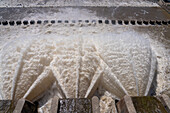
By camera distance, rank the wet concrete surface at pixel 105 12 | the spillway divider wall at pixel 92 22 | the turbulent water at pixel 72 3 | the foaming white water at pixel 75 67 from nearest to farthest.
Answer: the foaming white water at pixel 75 67 < the spillway divider wall at pixel 92 22 < the wet concrete surface at pixel 105 12 < the turbulent water at pixel 72 3

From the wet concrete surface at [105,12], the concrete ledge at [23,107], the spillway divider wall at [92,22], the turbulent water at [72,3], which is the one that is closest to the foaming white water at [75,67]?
the concrete ledge at [23,107]

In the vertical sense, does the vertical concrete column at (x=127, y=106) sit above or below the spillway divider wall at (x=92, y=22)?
below

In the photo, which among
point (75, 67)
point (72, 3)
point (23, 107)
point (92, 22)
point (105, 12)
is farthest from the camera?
point (72, 3)

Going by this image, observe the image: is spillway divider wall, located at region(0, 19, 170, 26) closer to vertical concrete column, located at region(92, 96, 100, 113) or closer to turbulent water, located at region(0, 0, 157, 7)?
turbulent water, located at region(0, 0, 157, 7)

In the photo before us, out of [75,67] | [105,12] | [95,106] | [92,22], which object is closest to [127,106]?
[95,106]

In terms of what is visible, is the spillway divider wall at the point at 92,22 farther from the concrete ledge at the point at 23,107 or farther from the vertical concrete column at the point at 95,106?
the vertical concrete column at the point at 95,106

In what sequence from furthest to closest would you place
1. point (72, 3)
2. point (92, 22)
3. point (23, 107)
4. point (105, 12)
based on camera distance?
1. point (72, 3)
2. point (105, 12)
3. point (92, 22)
4. point (23, 107)

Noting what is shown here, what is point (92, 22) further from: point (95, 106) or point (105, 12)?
point (95, 106)

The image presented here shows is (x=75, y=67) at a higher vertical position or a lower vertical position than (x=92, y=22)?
lower

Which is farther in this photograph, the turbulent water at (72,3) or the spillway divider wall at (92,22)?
the turbulent water at (72,3)

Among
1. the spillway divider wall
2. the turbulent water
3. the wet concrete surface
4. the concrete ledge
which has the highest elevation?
the turbulent water

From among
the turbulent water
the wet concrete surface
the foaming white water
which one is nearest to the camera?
the foaming white water

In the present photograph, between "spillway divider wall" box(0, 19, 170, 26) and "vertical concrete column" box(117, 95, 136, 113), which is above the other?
"spillway divider wall" box(0, 19, 170, 26)

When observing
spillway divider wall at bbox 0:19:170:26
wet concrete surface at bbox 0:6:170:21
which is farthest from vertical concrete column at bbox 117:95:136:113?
wet concrete surface at bbox 0:6:170:21
